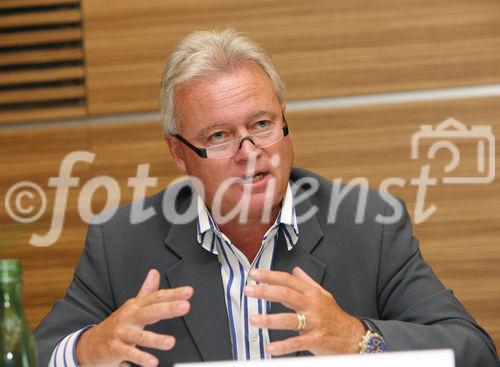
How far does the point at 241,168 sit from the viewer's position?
2039 mm

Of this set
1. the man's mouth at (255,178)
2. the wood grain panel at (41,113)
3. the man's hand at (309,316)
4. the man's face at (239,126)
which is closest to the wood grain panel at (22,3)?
the wood grain panel at (41,113)

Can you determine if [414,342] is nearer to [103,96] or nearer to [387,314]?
[387,314]

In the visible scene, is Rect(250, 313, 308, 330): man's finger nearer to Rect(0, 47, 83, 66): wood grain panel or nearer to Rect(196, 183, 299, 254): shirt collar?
Rect(196, 183, 299, 254): shirt collar

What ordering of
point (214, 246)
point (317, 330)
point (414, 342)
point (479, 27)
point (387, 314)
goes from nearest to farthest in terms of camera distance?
point (317, 330) < point (414, 342) < point (387, 314) < point (214, 246) < point (479, 27)

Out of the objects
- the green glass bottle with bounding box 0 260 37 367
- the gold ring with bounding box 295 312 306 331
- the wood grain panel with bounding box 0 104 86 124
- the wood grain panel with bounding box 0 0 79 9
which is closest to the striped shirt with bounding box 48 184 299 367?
the gold ring with bounding box 295 312 306 331

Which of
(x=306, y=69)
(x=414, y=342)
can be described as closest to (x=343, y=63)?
(x=306, y=69)

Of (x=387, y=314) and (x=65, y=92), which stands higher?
(x=65, y=92)

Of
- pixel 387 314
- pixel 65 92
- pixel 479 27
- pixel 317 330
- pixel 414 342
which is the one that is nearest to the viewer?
pixel 317 330

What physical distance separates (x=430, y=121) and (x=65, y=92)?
134 centimetres

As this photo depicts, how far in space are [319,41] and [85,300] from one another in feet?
4.66

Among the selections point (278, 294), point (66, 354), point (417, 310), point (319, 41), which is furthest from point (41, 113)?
point (278, 294)

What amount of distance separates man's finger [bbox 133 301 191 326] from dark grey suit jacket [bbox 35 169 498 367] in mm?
354

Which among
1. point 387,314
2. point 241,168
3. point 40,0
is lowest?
point 387,314

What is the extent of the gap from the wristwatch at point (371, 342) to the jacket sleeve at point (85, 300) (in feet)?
2.18
